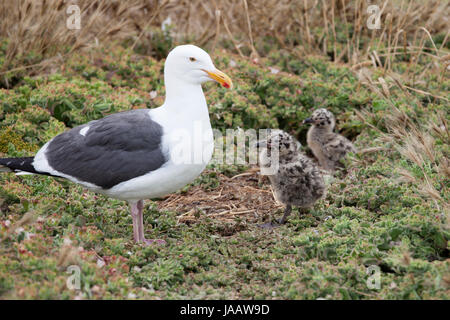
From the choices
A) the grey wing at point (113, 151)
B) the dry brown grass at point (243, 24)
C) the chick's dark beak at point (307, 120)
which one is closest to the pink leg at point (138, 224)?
the grey wing at point (113, 151)

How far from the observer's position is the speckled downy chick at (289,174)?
19.0ft

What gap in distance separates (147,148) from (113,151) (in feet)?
1.11

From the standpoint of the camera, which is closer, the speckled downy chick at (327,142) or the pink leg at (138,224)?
the pink leg at (138,224)

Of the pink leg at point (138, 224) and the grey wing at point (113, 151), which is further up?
the grey wing at point (113, 151)

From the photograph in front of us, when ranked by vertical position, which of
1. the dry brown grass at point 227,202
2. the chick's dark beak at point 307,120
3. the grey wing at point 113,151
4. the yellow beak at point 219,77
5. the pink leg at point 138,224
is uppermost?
the yellow beak at point 219,77

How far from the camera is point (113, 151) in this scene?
5062 millimetres

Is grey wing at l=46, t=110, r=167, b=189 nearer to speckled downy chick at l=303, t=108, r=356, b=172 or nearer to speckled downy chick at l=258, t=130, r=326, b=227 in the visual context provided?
speckled downy chick at l=258, t=130, r=326, b=227

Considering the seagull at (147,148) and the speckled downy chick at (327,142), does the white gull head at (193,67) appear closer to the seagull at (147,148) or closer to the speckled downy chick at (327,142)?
the seagull at (147,148)

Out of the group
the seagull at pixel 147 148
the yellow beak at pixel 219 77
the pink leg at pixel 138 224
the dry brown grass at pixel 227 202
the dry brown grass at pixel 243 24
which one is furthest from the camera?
the dry brown grass at pixel 243 24

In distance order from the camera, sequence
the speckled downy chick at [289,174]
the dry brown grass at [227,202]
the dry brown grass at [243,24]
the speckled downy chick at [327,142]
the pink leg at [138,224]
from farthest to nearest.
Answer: the dry brown grass at [243,24] < the speckled downy chick at [327,142] < the dry brown grass at [227,202] < the speckled downy chick at [289,174] < the pink leg at [138,224]

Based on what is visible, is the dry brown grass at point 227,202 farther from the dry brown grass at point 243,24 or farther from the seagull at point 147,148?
the dry brown grass at point 243,24
